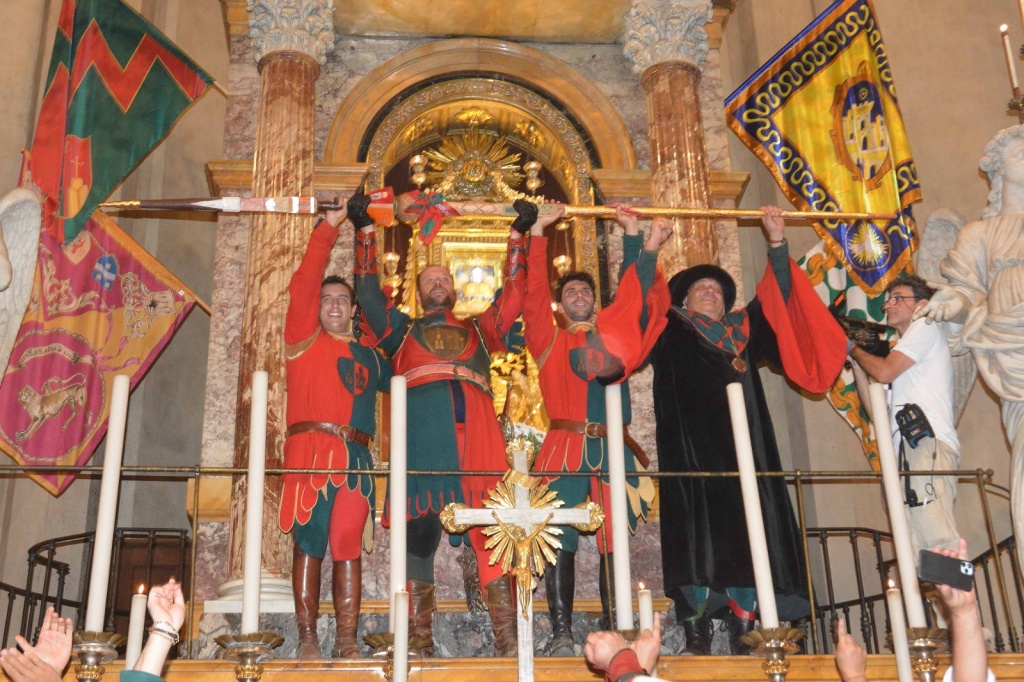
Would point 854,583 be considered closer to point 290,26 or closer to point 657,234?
point 657,234

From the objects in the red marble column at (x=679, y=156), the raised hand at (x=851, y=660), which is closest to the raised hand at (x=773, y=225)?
the red marble column at (x=679, y=156)

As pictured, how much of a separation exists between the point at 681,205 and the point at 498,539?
14.8 feet

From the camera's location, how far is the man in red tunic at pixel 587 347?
556cm

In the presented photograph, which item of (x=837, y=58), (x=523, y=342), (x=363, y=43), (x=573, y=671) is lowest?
(x=573, y=671)

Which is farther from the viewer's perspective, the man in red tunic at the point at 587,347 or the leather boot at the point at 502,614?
the man in red tunic at the point at 587,347

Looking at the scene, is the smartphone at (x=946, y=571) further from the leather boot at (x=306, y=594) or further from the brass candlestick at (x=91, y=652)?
the leather boot at (x=306, y=594)

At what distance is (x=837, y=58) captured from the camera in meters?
7.34

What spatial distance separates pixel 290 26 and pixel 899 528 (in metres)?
5.47

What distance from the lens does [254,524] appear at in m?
2.96

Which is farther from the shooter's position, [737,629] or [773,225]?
[773,225]

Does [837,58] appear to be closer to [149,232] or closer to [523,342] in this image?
[523,342]

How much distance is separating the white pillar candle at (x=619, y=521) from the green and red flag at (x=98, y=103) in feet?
15.4

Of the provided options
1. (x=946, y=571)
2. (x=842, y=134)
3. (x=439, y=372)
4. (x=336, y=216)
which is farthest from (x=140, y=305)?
(x=946, y=571)

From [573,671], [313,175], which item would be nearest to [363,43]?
[313,175]
